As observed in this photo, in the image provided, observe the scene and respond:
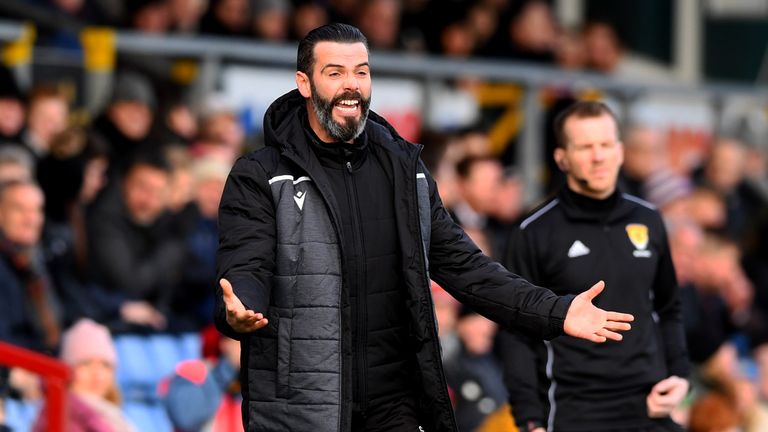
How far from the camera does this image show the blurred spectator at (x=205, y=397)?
8.04 m

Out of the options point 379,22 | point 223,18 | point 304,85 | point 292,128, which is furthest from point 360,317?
point 379,22

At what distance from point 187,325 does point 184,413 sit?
4.01 feet

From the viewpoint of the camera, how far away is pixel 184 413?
8039 mm

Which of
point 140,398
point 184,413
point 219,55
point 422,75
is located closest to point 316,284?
point 184,413

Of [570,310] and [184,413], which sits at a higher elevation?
[570,310]

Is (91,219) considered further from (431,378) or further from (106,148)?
(431,378)

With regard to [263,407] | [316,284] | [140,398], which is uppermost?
[316,284]

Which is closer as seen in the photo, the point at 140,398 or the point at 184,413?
the point at 184,413

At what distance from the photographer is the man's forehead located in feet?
17.4

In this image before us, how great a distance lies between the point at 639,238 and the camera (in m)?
6.80

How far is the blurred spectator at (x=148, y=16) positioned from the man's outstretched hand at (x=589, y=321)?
6253 mm

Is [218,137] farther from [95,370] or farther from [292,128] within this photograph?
[292,128]

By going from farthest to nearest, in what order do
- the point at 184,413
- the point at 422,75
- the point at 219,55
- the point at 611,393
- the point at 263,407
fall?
the point at 422,75 < the point at 219,55 < the point at 184,413 < the point at 611,393 < the point at 263,407

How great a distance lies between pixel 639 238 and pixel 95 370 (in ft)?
9.38
